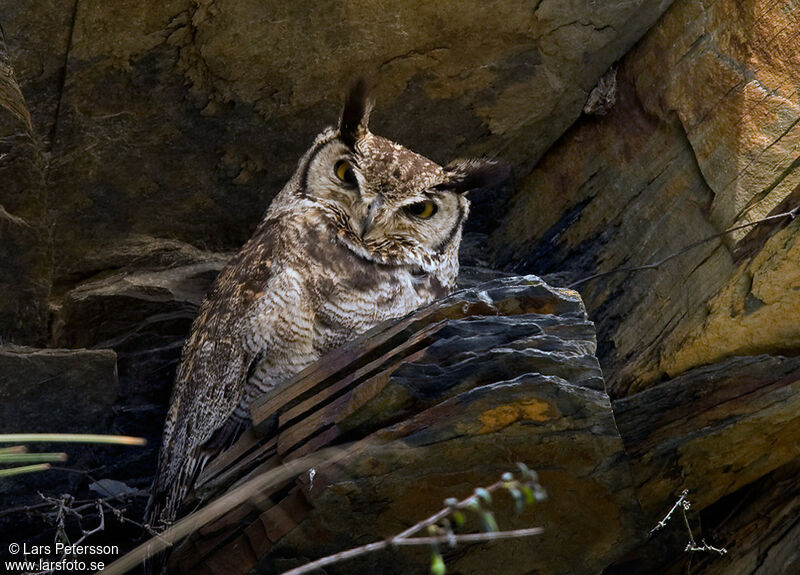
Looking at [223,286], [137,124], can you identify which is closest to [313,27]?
[137,124]

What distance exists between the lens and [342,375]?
8.13ft

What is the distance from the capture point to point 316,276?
2740 mm

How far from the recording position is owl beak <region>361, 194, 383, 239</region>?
111 inches

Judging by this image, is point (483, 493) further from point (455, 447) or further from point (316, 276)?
point (316, 276)

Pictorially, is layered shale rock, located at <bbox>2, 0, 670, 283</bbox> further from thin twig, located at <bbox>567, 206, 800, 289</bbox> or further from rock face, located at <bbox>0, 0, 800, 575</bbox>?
thin twig, located at <bbox>567, 206, 800, 289</bbox>

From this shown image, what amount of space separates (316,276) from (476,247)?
104 cm

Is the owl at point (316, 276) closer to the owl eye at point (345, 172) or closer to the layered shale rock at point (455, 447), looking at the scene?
the owl eye at point (345, 172)

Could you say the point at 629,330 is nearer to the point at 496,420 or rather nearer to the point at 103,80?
the point at 496,420

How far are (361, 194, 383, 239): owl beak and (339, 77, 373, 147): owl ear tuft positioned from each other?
232 mm

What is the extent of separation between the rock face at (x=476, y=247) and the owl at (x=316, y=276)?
22 cm

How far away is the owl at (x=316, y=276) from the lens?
2709mm

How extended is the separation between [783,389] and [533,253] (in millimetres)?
1007

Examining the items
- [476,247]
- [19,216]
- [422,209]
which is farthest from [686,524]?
[19,216]

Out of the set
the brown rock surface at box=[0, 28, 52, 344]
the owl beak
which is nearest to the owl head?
the owl beak
